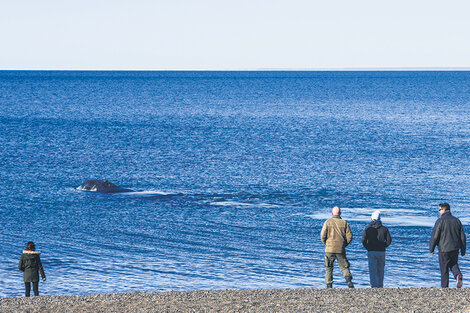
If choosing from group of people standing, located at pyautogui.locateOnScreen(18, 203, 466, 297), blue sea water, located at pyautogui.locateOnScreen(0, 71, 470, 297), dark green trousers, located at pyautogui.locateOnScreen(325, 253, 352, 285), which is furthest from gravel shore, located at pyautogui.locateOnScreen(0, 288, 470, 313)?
blue sea water, located at pyautogui.locateOnScreen(0, 71, 470, 297)

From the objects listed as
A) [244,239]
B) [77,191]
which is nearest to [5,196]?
[77,191]

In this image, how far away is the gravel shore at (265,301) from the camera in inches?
506

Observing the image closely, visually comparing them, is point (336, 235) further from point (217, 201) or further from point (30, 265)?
point (217, 201)

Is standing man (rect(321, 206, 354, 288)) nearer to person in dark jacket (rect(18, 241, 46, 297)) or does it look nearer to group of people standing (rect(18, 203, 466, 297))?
group of people standing (rect(18, 203, 466, 297))

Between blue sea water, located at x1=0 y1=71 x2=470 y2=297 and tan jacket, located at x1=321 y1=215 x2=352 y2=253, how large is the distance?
16.2ft

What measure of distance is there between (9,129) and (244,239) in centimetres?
5750

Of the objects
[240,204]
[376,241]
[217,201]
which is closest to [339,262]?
[376,241]

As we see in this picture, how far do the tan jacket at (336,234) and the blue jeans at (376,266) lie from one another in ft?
2.30

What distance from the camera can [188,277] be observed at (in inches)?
822

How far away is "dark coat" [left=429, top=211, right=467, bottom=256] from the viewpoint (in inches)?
582

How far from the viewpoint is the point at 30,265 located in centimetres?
1555

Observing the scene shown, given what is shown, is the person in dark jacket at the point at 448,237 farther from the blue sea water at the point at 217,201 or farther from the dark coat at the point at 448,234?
the blue sea water at the point at 217,201

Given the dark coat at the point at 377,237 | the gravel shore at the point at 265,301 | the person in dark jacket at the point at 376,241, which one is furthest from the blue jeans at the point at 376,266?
the gravel shore at the point at 265,301

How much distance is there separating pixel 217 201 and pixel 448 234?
20015mm
